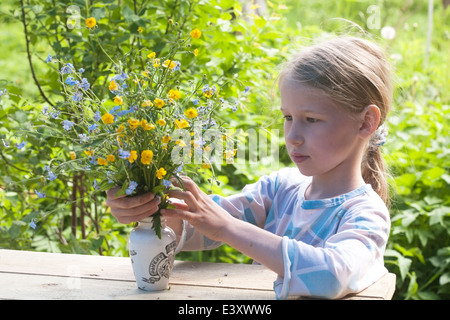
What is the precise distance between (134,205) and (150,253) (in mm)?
131

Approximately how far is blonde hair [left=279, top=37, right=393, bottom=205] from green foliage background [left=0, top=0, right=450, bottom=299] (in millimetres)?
149

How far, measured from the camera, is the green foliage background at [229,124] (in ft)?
7.34

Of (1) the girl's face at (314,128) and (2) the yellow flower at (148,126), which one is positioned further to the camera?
(1) the girl's face at (314,128)

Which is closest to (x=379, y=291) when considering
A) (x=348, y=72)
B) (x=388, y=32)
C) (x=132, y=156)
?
(x=348, y=72)

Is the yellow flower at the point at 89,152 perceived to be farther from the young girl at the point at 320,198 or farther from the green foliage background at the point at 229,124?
the green foliage background at the point at 229,124

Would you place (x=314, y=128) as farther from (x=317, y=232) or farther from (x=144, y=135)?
(x=144, y=135)

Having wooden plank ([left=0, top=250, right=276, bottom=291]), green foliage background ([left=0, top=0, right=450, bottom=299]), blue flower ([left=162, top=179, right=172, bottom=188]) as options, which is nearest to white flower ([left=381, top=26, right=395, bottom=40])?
green foliage background ([left=0, top=0, right=450, bottom=299])

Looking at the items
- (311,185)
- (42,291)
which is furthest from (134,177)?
(311,185)

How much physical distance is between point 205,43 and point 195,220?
4.07 feet

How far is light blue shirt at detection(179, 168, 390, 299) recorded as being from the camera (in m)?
1.31

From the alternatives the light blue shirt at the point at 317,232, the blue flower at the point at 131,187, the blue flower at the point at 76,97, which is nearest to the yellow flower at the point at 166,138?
the blue flower at the point at 131,187

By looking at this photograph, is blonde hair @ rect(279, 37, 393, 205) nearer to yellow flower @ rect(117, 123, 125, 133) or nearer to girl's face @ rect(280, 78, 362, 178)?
girl's face @ rect(280, 78, 362, 178)

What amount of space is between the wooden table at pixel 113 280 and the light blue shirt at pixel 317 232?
0.08 m
